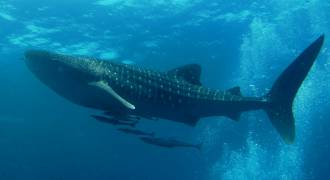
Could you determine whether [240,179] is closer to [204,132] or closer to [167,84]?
[204,132]

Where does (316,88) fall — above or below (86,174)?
above

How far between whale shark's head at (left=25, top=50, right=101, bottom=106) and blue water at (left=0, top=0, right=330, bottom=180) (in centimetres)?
345

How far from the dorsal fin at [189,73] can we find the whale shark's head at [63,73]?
5.36ft

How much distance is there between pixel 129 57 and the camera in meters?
28.5

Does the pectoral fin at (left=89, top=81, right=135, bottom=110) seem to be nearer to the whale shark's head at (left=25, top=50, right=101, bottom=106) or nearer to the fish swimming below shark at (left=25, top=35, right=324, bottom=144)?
the fish swimming below shark at (left=25, top=35, right=324, bottom=144)

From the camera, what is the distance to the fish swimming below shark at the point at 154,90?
6.56 meters

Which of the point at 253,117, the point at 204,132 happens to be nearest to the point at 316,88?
the point at 253,117

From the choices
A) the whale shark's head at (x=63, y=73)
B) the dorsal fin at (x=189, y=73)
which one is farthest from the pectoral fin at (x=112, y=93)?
the dorsal fin at (x=189, y=73)

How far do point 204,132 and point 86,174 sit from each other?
23.2 metres

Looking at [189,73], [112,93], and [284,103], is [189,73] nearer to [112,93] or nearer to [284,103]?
[112,93]

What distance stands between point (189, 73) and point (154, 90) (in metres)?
0.91

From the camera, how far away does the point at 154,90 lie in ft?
23.4

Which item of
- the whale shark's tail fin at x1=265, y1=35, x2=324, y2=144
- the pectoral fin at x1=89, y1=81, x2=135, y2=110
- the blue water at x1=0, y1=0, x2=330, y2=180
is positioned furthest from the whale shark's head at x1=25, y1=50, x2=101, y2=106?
the whale shark's tail fin at x1=265, y1=35, x2=324, y2=144

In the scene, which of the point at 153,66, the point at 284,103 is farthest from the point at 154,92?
the point at 153,66
